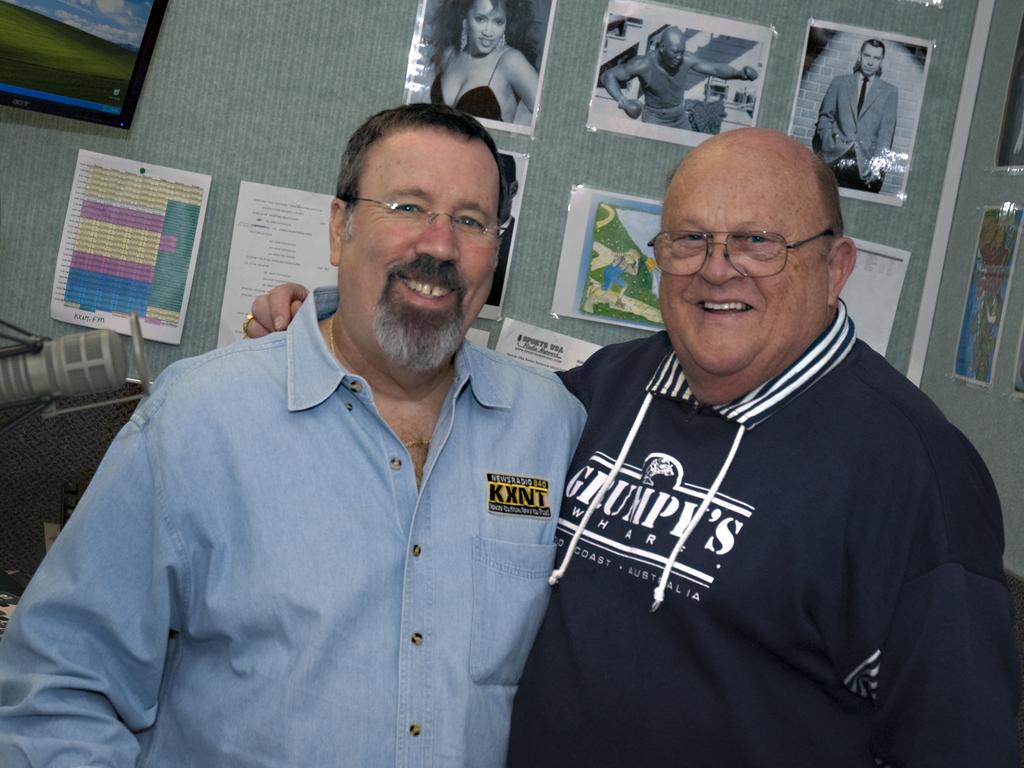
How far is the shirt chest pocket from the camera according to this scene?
3.56 feet

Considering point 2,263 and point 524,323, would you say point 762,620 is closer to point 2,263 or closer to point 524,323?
point 524,323

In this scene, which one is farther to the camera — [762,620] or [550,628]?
[550,628]

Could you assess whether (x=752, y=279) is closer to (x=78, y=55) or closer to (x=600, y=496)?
(x=600, y=496)

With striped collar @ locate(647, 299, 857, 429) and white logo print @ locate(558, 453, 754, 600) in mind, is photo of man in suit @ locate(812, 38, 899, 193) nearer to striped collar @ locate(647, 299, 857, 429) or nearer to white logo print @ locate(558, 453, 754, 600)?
striped collar @ locate(647, 299, 857, 429)

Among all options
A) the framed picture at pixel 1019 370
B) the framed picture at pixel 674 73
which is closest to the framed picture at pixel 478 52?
the framed picture at pixel 674 73

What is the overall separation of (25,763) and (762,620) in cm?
68

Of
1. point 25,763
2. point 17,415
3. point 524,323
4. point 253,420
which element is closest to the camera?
point 17,415

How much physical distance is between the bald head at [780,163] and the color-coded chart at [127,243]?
0.77 m

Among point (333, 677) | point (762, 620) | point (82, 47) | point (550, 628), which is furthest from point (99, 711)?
point (82, 47)

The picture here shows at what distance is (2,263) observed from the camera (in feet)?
5.04

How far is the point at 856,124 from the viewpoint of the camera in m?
1.57

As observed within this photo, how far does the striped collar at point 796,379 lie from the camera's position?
109cm

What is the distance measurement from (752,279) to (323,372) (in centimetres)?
46

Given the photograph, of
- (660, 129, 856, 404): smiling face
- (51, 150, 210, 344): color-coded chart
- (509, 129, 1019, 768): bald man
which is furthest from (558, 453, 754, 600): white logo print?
(51, 150, 210, 344): color-coded chart
